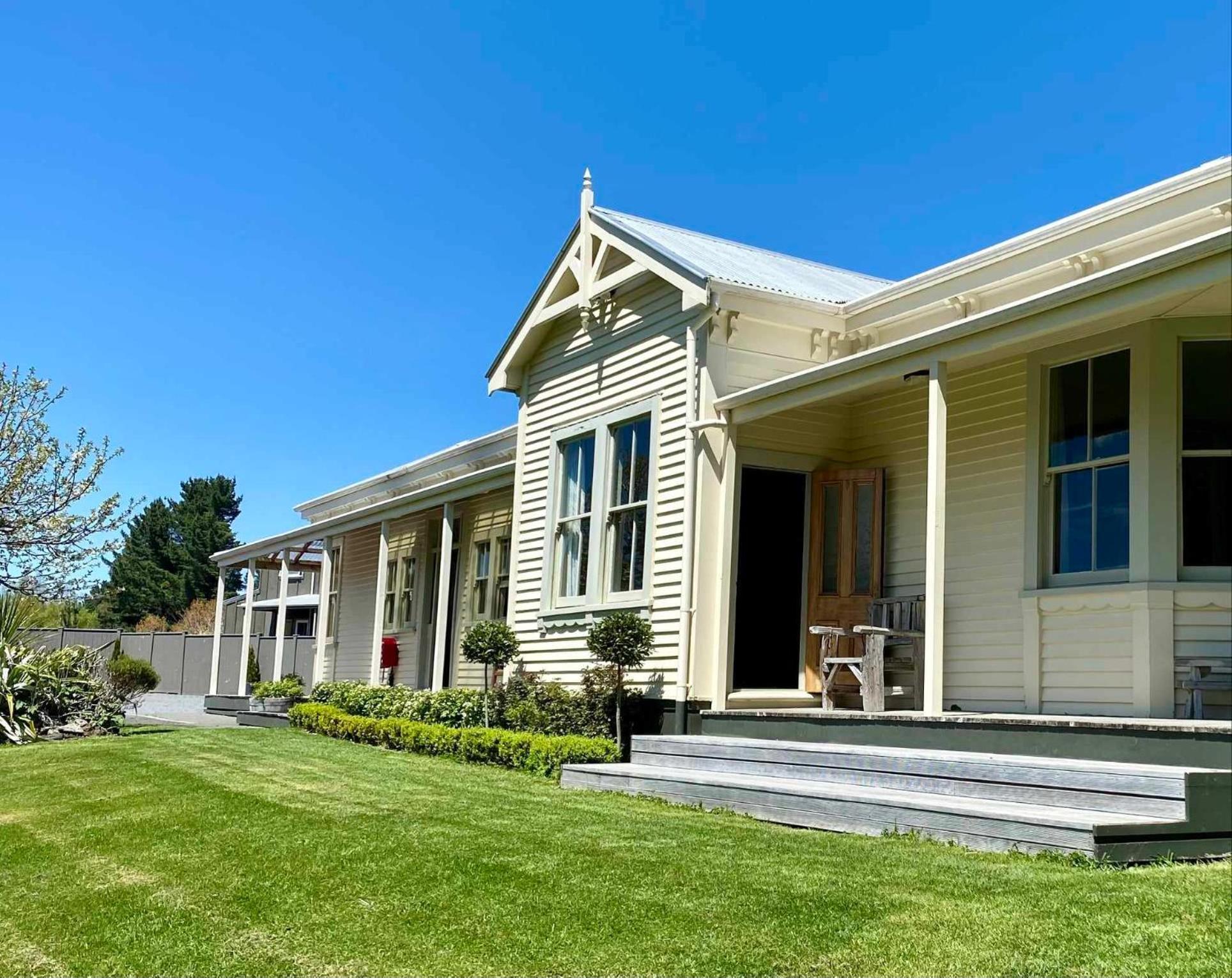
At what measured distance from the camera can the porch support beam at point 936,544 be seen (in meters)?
8.16

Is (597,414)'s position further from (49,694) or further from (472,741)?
(49,694)

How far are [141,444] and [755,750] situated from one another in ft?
96.6

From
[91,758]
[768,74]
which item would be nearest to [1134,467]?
[91,758]

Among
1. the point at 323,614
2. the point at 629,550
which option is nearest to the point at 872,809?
the point at 629,550

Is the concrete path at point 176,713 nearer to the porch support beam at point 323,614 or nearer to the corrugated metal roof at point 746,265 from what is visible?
the porch support beam at point 323,614

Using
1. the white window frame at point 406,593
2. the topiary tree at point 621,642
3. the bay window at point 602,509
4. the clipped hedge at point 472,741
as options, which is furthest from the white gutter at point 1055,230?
the white window frame at point 406,593

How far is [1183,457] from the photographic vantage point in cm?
Result: 848

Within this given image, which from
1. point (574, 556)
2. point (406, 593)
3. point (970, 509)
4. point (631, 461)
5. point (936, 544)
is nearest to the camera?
point (936, 544)

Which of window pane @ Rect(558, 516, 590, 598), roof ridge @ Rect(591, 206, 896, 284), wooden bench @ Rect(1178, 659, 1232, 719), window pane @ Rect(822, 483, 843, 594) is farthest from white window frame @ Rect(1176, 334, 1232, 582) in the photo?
window pane @ Rect(558, 516, 590, 598)

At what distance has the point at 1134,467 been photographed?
8.64m

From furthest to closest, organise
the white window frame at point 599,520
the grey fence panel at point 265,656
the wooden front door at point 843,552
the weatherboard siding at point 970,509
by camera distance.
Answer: the grey fence panel at point 265,656 → the white window frame at point 599,520 → the wooden front door at point 843,552 → the weatherboard siding at point 970,509

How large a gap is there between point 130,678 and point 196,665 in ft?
50.0

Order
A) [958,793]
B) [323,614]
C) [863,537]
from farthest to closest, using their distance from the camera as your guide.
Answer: [323,614] < [863,537] < [958,793]

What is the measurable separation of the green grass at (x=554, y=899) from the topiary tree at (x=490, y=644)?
4.88m
